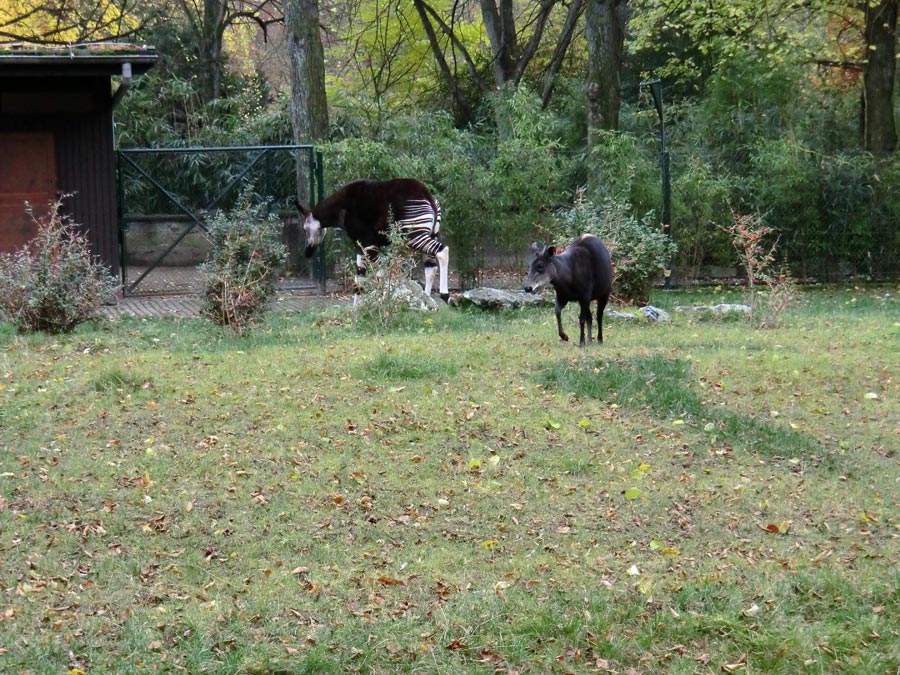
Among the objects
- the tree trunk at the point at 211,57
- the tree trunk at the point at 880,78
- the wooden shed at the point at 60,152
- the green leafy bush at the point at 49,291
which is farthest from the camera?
the tree trunk at the point at 211,57

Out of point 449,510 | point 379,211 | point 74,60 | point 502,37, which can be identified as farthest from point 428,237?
point 502,37

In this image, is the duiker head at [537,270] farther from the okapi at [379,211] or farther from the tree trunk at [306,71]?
the tree trunk at [306,71]

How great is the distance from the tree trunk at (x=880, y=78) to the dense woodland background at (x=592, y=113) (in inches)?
1.2

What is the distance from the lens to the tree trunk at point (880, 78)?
18656 millimetres

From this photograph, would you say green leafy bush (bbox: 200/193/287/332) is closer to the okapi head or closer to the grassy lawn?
the grassy lawn

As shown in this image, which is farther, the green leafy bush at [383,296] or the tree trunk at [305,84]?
the tree trunk at [305,84]

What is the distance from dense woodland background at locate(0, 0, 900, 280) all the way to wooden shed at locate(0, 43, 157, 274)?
128 inches

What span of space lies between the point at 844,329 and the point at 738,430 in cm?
476

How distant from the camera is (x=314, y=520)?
595 cm

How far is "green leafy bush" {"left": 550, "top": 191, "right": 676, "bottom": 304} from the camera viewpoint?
1340 centimetres

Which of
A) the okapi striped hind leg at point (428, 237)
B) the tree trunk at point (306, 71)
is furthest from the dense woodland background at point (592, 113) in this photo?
the okapi striped hind leg at point (428, 237)

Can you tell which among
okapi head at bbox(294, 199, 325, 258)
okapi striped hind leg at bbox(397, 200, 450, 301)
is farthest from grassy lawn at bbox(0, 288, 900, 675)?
okapi head at bbox(294, 199, 325, 258)

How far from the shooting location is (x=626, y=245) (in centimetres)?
1345

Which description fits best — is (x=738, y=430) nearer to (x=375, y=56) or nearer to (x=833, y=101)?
(x=833, y=101)
